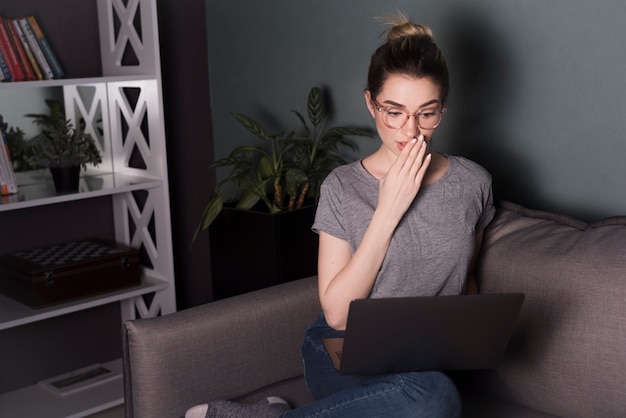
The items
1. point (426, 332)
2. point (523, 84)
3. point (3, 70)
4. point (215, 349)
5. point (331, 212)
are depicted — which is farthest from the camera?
point (3, 70)

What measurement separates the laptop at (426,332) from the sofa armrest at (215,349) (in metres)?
0.39

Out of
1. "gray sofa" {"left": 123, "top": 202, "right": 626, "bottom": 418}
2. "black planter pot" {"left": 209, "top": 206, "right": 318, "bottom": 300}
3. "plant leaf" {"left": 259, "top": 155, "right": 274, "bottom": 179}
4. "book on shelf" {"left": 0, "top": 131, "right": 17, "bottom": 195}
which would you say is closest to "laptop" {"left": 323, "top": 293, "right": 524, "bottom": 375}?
"gray sofa" {"left": 123, "top": 202, "right": 626, "bottom": 418}

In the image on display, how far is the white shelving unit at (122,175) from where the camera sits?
2793 millimetres

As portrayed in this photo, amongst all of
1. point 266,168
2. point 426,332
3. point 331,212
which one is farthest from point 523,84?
point 426,332

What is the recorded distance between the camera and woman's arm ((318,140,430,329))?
1778 mm

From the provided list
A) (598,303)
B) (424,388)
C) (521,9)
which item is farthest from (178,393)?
(521,9)

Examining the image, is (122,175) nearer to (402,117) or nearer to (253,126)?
(253,126)

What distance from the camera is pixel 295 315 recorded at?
83.9 inches

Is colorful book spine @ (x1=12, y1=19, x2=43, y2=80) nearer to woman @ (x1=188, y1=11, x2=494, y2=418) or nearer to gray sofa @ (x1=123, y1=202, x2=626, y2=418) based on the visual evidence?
gray sofa @ (x1=123, y1=202, x2=626, y2=418)

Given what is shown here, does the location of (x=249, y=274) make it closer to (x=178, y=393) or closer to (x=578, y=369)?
(x=178, y=393)

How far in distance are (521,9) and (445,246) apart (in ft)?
2.77

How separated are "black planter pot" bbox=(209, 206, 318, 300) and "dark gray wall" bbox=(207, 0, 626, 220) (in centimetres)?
37

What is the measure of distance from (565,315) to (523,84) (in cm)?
77

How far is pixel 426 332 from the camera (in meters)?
1.60
